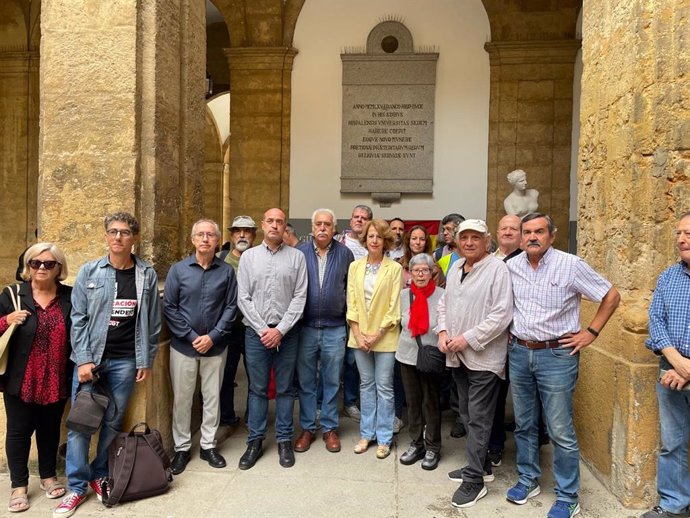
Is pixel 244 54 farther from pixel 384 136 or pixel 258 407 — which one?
pixel 258 407

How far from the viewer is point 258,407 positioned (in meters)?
3.77

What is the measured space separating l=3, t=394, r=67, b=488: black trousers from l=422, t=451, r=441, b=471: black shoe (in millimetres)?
2296

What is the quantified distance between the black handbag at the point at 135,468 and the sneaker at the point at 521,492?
2.05 metres

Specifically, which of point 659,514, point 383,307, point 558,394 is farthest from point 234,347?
point 659,514

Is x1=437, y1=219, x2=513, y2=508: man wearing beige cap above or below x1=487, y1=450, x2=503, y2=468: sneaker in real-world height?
above

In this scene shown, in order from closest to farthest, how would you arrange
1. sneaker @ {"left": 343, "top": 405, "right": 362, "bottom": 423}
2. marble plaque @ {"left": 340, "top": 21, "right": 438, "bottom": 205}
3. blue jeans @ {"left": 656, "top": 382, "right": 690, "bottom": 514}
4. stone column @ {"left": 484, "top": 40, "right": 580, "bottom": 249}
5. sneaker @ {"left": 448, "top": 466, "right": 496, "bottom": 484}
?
1. blue jeans @ {"left": 656, "top": 382, "right": 690, "bottom": 514}
2. sneaker @ {"left": 448, "top": 466, "right": 496, "bottom": 484}
3. sneaker @ {"left": 343, "top": 405, "right": 362, "bottom": 423}
4. stone column @ {"left": 484, "top": 40, "right": 580, "bottom": 249}
5. marble plaque @ {"left": 340, "top": 21, "right": 438, "bottom": 205}

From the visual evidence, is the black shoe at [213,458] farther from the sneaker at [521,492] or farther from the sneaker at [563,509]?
the sneaker at [563,509]

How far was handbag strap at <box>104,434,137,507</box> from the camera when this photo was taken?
3076mm

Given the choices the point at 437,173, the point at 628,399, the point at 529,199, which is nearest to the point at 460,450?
the point at 628,399

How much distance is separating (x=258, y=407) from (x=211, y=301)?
822mm

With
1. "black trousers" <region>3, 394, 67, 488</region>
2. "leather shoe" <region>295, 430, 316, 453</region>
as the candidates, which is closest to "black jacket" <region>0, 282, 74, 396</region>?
"black trousers" <region>3, 394, 67, 488</region>

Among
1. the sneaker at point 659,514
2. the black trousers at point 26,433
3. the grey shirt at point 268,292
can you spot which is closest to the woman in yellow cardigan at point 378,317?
the grey shirt at point 268,292

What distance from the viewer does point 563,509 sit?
3008 millimetres

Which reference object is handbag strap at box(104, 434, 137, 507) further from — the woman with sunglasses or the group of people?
the woman with sunglasses
